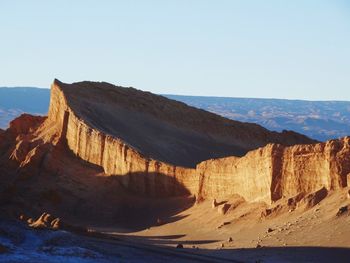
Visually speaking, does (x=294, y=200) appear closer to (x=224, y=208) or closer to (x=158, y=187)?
(x=224, y=208)

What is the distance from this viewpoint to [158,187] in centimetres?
4453

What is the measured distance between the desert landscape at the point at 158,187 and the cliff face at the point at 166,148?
0.22 ft

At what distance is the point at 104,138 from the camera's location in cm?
4875

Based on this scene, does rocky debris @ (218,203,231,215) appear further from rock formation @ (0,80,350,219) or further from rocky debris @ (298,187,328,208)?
rocky debris @ (298,187,328,208)

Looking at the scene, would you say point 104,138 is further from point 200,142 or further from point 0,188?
point 200,142

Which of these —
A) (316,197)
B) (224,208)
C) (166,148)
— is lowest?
(224,208)

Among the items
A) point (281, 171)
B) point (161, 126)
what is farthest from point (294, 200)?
point (161, 126)

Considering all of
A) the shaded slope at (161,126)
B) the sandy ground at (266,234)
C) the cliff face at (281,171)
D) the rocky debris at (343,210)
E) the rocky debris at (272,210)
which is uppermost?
the shaded slope at (161,126)

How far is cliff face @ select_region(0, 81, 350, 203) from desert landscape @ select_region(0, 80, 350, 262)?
68 millimetres

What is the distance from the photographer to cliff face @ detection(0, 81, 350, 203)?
32219mm

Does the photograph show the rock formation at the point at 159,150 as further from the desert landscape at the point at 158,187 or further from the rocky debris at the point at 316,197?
the rocky debris at the point at 316,197

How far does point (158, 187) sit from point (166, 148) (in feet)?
34.0

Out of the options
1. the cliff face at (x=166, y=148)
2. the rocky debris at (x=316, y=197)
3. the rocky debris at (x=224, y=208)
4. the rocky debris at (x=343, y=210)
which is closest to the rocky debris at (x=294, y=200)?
the cliff face at (x=166, y=148)

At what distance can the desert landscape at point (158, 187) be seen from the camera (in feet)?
86.3
